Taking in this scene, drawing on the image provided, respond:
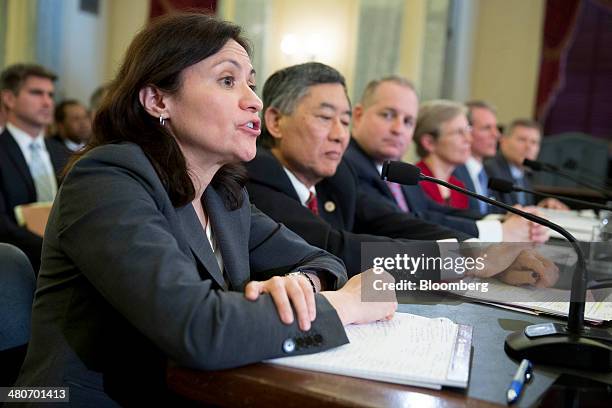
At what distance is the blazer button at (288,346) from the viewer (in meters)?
0.97

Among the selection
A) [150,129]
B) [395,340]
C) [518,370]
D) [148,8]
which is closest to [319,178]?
[150,129]

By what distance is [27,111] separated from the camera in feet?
13.5

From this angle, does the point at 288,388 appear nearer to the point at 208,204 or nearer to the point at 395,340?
the point at 395,340

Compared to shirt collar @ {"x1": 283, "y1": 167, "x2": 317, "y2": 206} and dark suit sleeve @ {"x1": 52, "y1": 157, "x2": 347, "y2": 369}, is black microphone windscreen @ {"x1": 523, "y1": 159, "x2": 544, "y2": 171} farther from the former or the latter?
dark suit sleeve @ {"x1": 52, "y1": 157, "x2": 347, "y2": 369}

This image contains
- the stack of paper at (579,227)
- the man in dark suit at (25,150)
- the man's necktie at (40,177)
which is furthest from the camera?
the man's necktie at (40,177)

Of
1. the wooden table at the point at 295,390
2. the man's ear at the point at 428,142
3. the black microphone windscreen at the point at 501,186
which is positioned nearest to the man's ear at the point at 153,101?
the wooden table at the point at 295,390

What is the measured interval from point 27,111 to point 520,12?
5398mm

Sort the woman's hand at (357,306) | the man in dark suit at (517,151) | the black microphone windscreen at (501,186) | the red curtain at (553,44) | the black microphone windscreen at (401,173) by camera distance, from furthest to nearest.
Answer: the red curtain at (553,44) → the man in dark suit at (517,151) → the black microphone windscreen at (501,186) → the black microphone windscreen at (401,173) → the woman's hand at (357,306)

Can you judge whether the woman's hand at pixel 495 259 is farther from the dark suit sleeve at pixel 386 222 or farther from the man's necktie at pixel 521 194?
the man's necktie at pixel 521 194

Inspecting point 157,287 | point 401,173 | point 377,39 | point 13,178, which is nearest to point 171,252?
point 157,287

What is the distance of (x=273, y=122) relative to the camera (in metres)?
2.21

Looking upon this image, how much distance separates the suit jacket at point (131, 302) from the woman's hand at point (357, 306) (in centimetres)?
4

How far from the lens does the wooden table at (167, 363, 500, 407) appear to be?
33.3 inches

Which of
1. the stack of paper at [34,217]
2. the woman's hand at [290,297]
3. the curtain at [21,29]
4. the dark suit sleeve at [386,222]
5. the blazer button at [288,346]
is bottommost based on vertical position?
the stack of paper at [34,217]
